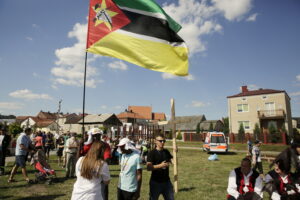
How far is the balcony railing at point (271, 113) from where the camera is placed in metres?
36.2

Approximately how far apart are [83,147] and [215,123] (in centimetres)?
5951

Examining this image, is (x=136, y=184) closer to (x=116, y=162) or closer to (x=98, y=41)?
(x=98, y=41)

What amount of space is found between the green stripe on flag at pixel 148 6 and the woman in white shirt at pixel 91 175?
3959 mm

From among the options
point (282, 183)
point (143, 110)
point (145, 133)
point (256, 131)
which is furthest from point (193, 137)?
point (143, 110)

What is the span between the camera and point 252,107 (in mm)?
39250

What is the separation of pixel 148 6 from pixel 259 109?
38.8 meters

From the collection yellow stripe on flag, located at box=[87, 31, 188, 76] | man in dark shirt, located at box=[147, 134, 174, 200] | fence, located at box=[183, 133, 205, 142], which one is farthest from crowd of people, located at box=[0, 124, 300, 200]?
fence, located at box=[183, 133, 205, 142]

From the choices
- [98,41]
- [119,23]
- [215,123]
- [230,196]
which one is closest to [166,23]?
[119,23]

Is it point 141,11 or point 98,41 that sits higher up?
point 141,11

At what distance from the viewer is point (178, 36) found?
5.93 m

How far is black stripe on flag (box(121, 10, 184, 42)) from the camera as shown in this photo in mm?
5629

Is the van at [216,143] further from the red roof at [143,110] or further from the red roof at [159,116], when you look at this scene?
the red roof at [159,116]

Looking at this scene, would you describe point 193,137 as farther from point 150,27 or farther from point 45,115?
point 45,115

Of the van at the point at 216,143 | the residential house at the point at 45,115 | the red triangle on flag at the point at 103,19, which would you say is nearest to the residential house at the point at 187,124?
the van at the point at 216,143
